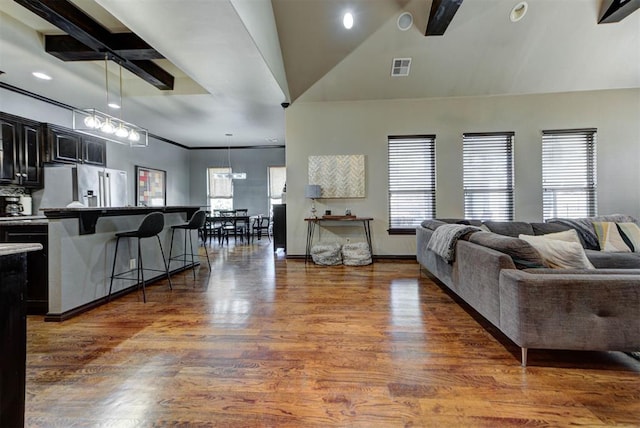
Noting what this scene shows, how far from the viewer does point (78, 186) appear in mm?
5043

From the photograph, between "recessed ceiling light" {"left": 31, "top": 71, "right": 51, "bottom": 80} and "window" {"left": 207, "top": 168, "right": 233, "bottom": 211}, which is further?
"window" {"left": 207, "top": 168, "right": 233, "bottom": 211}

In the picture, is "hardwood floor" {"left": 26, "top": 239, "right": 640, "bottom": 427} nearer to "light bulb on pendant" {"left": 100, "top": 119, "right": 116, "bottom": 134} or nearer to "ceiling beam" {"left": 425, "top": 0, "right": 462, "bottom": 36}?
"light bulb on pendant" {"left": 100, "top": 119, "right": 116, "bottom": 134}

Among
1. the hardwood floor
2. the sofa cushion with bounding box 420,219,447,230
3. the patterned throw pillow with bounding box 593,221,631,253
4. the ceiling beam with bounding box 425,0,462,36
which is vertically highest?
the ceiling beam with bounding box 425,0,462,36

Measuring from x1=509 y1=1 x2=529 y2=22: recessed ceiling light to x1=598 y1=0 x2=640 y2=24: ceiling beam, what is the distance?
108cm

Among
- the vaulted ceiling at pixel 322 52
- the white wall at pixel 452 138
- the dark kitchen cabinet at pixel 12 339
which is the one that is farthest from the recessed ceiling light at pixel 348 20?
the dark kitchen cabinet at pixel 12 339

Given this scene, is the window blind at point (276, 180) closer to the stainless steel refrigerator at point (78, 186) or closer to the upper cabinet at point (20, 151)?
the stainless steel refrigerator at point (78, 186)

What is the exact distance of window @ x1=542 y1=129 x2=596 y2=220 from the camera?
5074mm

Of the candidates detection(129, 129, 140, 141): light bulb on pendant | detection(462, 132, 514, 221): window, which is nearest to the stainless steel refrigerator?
detection(129, 129, 140, 141): light bulb on pendant

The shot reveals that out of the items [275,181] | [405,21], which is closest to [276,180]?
[275,181]

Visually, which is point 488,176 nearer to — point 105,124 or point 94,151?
point 105,124

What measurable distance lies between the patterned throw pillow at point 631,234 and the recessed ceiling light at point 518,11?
10.00 feet

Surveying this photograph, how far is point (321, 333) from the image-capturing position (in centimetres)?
234

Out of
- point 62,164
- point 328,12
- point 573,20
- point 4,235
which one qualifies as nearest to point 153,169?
point 62,164

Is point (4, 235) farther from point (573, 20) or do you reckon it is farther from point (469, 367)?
point (573, 20)
